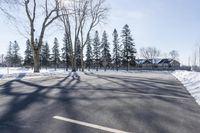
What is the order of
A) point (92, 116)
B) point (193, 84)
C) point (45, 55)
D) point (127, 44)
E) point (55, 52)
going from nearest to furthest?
point (92, 116) → point (193, 84) → point (127, 44) → point (55, 52) → point (45, 55)

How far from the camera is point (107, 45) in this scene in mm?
77688

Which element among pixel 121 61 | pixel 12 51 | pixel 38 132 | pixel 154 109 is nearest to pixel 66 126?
pixel 38 132

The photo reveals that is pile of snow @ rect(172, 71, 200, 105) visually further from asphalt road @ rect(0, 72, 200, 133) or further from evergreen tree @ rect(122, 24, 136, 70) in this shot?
evergreen tree @ rect(122, 24, 136, 70)

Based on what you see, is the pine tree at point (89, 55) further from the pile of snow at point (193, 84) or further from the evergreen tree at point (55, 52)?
the pile of snow at point (193, 84)

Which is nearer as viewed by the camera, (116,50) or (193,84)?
(193,84)

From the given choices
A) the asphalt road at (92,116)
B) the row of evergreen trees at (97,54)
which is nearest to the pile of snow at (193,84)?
the asphalt road at (92,116)

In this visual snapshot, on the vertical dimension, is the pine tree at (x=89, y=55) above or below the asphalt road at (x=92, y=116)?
above

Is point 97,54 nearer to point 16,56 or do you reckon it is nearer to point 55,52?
point 55,52

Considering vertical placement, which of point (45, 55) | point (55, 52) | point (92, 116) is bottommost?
point (92, 116)

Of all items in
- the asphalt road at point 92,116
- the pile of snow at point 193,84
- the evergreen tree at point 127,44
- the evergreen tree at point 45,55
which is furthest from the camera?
the evergreen tree at point 45,55

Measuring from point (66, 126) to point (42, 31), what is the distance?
23.8 m

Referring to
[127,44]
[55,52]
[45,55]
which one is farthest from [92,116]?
[45,55]

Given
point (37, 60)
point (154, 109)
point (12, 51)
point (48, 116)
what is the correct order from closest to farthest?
Result: point (48, 116)
point (154, 109)
point (37, 60)
point (12, 51)

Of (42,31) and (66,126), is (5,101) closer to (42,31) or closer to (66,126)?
(66,126)
